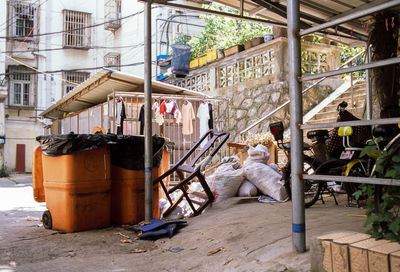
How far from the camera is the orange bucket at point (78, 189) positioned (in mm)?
4793

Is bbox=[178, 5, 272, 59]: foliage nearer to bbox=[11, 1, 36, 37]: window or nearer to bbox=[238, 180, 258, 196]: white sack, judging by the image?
bbox=[238, 180, 258, 196]: white sack

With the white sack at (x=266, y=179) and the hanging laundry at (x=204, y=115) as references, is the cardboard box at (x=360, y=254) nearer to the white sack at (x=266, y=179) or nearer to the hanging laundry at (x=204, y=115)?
the white sack at (x=266, y=179)

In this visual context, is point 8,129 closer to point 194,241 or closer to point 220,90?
point 220,90

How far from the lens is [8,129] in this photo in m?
22.5

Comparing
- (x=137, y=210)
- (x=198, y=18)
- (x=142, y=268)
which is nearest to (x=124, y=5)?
(x=198, y=18)

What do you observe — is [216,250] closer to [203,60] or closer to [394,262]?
[394,262]

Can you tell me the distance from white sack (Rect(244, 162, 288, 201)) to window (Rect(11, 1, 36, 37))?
21705 mm

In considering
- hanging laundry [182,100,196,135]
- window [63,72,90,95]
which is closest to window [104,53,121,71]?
window [63,72,90,95]

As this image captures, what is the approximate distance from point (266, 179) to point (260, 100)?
7.29 metres

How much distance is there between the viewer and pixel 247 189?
5.91 meters

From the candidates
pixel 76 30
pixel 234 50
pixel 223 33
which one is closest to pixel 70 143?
pixel 234 50

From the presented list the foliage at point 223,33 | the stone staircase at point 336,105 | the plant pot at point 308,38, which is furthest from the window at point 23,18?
the stone staircase at point 336,105

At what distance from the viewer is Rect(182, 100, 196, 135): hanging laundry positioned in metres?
10.7

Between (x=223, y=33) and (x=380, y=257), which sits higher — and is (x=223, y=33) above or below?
above
